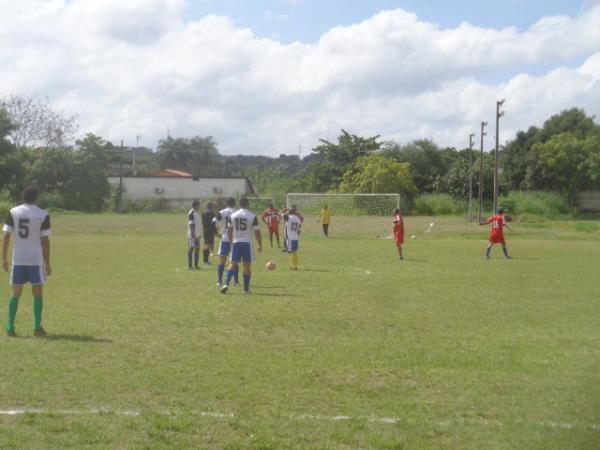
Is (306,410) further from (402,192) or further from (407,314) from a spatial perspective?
(402,192)

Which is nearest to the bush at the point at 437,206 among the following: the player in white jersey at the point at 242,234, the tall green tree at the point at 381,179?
the tall green tree at the point at 381,179

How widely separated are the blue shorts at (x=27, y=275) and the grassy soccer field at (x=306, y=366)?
70cm

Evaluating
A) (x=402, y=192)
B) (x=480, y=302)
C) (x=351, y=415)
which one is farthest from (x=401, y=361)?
(x=402, y=192)

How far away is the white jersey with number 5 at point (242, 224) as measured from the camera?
13.9 m

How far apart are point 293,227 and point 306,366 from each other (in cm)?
1276

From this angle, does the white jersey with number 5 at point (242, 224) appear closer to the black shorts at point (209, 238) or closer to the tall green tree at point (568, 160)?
the black shorts at point (209, 238)

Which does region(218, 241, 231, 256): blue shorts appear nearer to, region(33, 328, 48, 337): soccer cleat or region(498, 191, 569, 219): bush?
region(33, 328, 48, 337): soccer cleat

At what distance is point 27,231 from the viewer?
370 inches

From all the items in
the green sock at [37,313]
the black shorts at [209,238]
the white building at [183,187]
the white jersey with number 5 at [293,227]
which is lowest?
the green sock at [37,313]

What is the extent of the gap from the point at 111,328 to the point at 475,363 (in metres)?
4.99

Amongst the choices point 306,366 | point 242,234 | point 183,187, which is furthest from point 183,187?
point 306,366

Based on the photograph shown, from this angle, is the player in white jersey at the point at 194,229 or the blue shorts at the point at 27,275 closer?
the blue shorts at the point at 27,275

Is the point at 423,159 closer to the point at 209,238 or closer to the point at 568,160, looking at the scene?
the point at 568,160

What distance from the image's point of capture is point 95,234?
4200 cm
